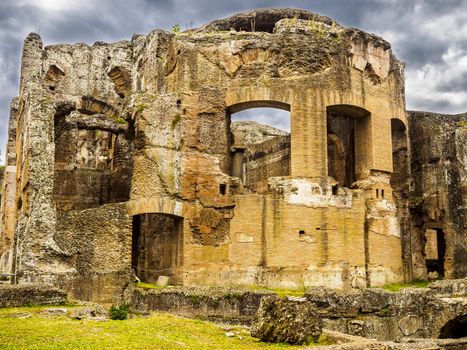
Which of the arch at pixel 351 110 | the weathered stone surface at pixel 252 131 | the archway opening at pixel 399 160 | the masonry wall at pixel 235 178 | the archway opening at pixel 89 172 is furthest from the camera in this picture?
the weathered stone surface at pixel 252 131

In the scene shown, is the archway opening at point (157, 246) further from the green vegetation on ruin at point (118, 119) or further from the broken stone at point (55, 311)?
the broken stone at point (55, 311)

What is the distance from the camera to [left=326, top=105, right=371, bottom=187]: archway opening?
61.9ft

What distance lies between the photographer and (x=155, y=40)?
67.3ft

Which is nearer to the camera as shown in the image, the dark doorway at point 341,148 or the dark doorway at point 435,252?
the dark doorway at point 341,148

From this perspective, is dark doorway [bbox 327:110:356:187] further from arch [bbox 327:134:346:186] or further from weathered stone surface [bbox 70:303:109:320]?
weathered stone surface [bbox 70:303:109:320]

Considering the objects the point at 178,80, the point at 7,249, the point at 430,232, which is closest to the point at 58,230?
the point at 7,249

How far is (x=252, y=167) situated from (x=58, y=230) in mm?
10472

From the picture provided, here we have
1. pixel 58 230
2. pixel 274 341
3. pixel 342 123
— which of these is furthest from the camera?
pixel 342 123

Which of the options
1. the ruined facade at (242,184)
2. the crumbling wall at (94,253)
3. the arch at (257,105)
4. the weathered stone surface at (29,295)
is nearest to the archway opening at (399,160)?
the ruined facade at (242,184)

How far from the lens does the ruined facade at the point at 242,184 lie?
16.7m

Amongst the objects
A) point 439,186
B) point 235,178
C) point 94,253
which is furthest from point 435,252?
point 94,253

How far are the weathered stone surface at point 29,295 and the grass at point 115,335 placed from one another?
1.29 m

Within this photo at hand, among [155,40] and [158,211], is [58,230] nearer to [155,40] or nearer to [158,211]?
[158,211]

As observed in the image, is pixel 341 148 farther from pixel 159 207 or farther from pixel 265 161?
pixel 159 207
